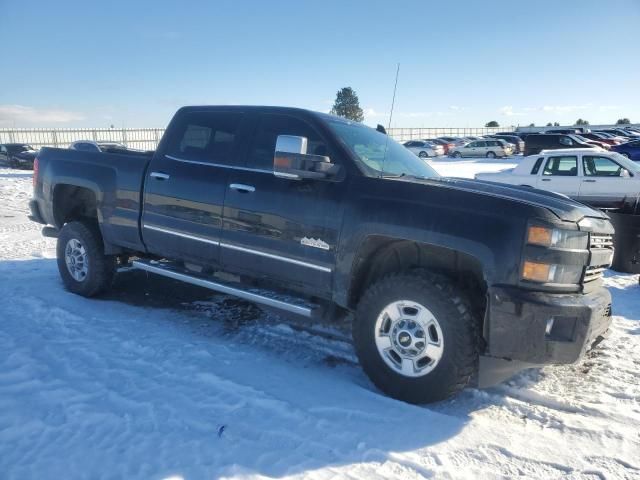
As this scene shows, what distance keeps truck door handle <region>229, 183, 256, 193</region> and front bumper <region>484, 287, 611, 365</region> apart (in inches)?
79.2

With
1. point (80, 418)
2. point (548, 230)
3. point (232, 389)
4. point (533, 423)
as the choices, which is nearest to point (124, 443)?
point (80, 418)

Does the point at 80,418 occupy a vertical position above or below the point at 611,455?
below

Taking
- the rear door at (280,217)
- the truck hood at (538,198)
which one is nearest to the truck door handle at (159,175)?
the rear door at (280,217)

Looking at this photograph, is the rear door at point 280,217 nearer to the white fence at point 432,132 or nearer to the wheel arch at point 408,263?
the wheel arch at point 408,263

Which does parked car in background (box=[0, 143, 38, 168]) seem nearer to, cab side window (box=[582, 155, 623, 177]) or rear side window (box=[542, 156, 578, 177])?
rear side window (box=[542, 156, 578, 177])

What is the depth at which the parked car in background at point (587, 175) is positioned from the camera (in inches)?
463

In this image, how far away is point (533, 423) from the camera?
3084 millimetres

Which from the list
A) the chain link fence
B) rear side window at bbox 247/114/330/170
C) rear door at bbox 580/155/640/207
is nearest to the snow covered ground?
rear side window at bbox 247/114/330/170

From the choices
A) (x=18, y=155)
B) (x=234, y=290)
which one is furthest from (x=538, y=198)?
(x=18, y=155)

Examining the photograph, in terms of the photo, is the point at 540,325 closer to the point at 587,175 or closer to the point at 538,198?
the point at 538,198

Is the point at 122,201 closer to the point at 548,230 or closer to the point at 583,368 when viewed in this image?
the point at 548,230

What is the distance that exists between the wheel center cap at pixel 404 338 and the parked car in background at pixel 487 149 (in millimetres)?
35058

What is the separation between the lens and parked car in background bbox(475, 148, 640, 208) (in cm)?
1175

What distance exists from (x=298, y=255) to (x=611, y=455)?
7.62ft
